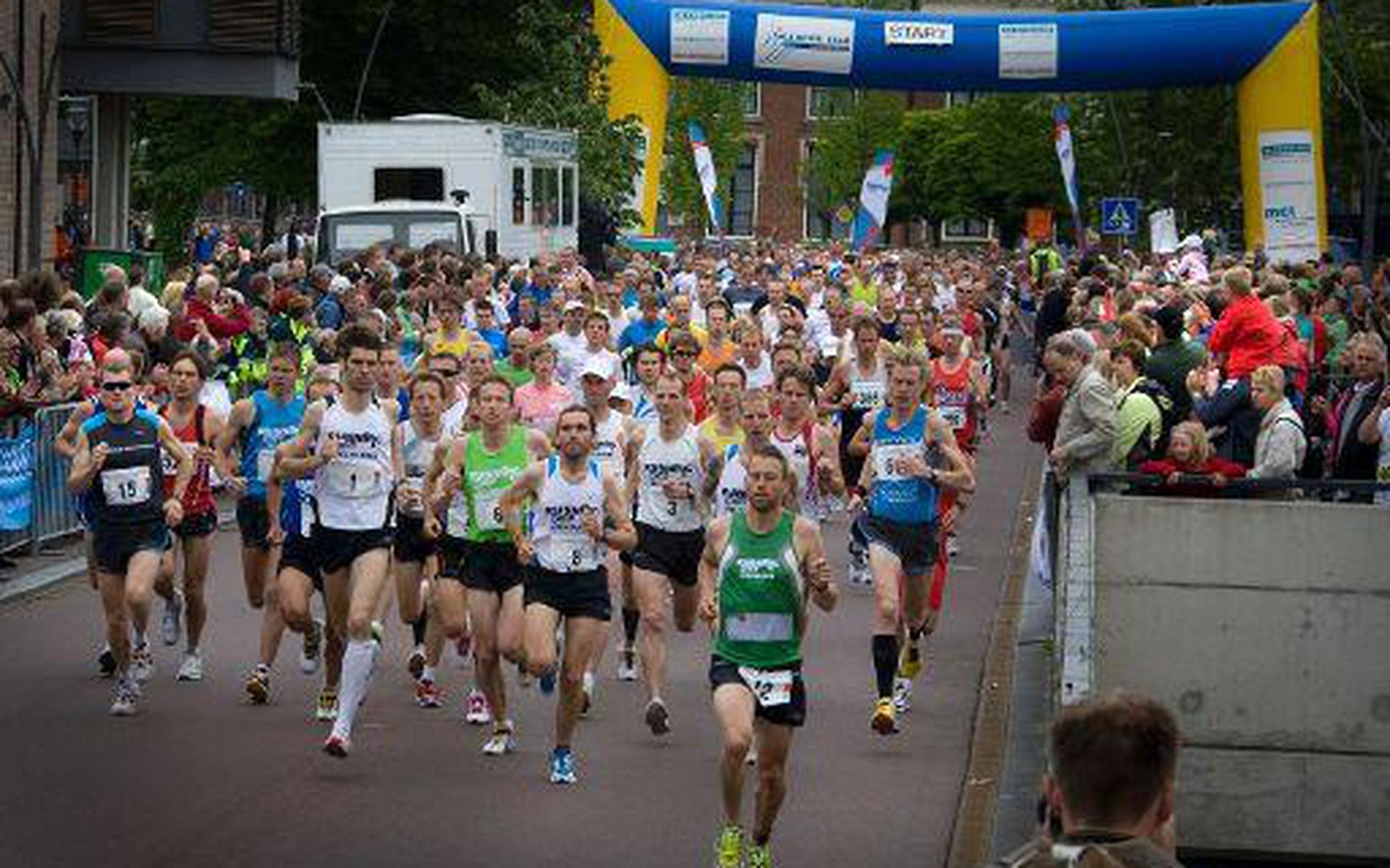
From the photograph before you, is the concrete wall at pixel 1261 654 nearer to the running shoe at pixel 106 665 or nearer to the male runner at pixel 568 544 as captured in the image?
the male runner at pixel 568 544

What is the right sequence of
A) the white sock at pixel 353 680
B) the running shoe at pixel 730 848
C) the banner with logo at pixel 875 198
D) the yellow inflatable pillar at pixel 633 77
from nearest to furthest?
the running shoe at pixel 730 848
the white sock at pixel 353 680
the yellow inflatable pillar at pixel 633 77
the banner with logo at pixel 875 198

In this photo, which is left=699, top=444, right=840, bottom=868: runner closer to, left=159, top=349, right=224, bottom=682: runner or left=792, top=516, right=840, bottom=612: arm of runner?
left=792, top=516, right=840, bottom=612: arm of runner

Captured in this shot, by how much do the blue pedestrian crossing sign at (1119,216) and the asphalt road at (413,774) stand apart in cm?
2798

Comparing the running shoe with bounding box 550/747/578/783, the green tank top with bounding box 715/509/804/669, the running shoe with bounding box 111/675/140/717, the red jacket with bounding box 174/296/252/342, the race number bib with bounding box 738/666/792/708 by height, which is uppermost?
the red jacket with bounding box 174/296/252/342

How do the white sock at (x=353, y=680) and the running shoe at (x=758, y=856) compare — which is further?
the white sock at (x=353, y=680)

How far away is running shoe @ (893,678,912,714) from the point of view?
15859 mm

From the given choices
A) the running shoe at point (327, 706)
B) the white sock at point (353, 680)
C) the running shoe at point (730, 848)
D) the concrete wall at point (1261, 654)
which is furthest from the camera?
the running shoe at point (327, 706)

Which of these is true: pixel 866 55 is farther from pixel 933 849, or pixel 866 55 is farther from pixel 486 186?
pixel 933 849

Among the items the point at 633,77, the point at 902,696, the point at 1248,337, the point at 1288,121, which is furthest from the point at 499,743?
the point at 1288,121

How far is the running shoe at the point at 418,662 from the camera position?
1591cm

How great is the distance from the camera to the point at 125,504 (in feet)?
50.7

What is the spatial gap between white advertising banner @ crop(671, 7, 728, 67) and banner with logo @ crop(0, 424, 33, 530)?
2019cm

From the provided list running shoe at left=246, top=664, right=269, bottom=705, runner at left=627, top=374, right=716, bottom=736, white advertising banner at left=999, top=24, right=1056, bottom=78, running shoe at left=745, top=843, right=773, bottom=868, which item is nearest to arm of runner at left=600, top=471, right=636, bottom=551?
runner at left=627, top=374, right=716, bottom=736

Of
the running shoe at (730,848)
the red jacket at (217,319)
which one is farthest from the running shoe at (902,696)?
the red jacket at (217,319)
